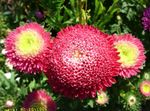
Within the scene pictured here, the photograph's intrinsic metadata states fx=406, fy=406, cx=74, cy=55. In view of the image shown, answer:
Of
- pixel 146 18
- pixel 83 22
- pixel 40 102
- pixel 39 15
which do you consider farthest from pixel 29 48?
pixel 39 15

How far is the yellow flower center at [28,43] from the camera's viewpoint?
1.95 m

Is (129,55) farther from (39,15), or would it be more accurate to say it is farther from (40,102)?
(39,15)

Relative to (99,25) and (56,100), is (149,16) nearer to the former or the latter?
(99,25)

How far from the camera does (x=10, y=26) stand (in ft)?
11.8

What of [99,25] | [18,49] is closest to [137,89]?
[99,25]

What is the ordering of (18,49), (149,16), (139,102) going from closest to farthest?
(18,49)
(139,102)
(149,16)

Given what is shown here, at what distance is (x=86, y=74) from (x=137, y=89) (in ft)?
2.94

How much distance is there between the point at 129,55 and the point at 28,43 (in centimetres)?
53

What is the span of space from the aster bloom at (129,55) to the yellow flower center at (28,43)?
386 millimetres

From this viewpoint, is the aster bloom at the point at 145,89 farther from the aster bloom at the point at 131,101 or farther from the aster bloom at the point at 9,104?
the aster bloom at the point at 9,104

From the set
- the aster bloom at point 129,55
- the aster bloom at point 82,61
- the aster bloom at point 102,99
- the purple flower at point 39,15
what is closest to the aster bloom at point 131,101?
the aster bloom at point 102,99

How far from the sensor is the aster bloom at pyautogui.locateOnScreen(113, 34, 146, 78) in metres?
2.03

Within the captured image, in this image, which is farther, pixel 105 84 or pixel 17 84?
pixel 17 84

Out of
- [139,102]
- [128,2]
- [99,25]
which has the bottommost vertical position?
[139,102]
